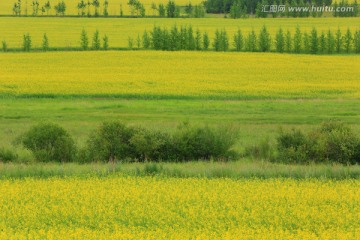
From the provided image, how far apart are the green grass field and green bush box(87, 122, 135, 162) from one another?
54134 millimetres

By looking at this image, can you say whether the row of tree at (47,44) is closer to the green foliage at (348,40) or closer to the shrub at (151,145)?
the green foliage at (348,40)

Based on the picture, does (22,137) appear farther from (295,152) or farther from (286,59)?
(286,59)

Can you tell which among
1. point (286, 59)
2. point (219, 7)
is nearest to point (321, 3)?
point (219, 7)

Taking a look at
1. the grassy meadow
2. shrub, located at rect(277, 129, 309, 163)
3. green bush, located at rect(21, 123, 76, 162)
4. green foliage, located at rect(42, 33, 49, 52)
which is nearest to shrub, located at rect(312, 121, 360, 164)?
shrub, located at rect(277, 129, 309, 163)

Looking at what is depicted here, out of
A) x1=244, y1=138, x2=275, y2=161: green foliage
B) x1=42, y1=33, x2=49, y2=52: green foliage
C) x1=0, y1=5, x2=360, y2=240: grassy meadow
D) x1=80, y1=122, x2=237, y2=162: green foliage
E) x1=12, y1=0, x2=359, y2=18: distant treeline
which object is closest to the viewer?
x1=0, y1=5, x2=360, y2=240: grassy meadow

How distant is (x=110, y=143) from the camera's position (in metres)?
22.8

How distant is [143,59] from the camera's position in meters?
60.6

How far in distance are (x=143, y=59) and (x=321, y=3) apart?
92822 mm

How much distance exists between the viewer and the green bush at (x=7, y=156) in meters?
23.1

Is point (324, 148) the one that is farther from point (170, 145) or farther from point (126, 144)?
point (126, 144)

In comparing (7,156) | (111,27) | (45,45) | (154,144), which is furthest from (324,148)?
(111,27)

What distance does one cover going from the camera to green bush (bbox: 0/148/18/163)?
75.7ft

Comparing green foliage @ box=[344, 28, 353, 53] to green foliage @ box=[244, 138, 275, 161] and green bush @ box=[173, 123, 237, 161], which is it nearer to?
green foliage @ box=[244, 138, 275, 161]

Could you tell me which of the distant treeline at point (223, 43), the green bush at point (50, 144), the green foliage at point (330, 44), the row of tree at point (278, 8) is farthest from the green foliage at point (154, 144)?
the row of tree at point (278, 8)
